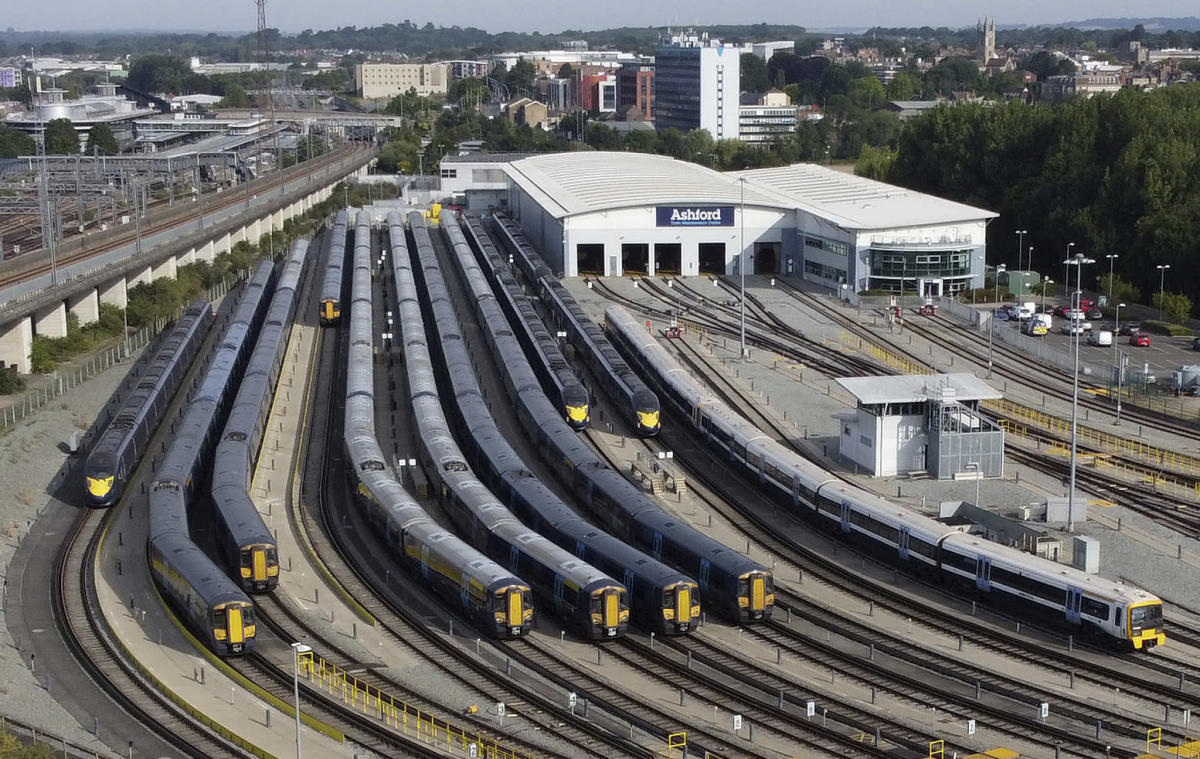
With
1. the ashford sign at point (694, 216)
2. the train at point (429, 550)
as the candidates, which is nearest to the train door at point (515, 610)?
the train at point (429, 550)

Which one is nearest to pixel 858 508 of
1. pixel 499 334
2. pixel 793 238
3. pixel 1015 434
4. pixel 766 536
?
pixel 766 536

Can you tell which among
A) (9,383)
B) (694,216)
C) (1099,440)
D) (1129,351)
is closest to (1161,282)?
(1129,351)

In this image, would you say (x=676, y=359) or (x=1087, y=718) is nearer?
(x=1087, y=718)

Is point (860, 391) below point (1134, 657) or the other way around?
the other way around

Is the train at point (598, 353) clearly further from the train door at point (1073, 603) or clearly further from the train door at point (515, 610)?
the train door at point (1073, 603)

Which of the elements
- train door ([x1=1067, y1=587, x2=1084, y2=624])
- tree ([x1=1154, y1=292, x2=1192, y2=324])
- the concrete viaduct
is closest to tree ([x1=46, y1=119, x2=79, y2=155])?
the concrete viaduct

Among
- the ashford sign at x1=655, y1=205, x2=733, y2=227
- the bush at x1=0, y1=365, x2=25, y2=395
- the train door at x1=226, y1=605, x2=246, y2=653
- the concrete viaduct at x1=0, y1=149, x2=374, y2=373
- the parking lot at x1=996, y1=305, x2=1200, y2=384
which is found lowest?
the parking lot at x1=996, y1=305, x2=1200, y2=384

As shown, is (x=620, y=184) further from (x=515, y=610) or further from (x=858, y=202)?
(x=515, y=610)

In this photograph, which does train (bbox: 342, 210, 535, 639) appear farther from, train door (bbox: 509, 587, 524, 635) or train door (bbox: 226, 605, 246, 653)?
train door (bbox: 226, 605, 246, 653)

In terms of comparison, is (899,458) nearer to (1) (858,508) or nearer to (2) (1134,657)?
(1) (858,508)
